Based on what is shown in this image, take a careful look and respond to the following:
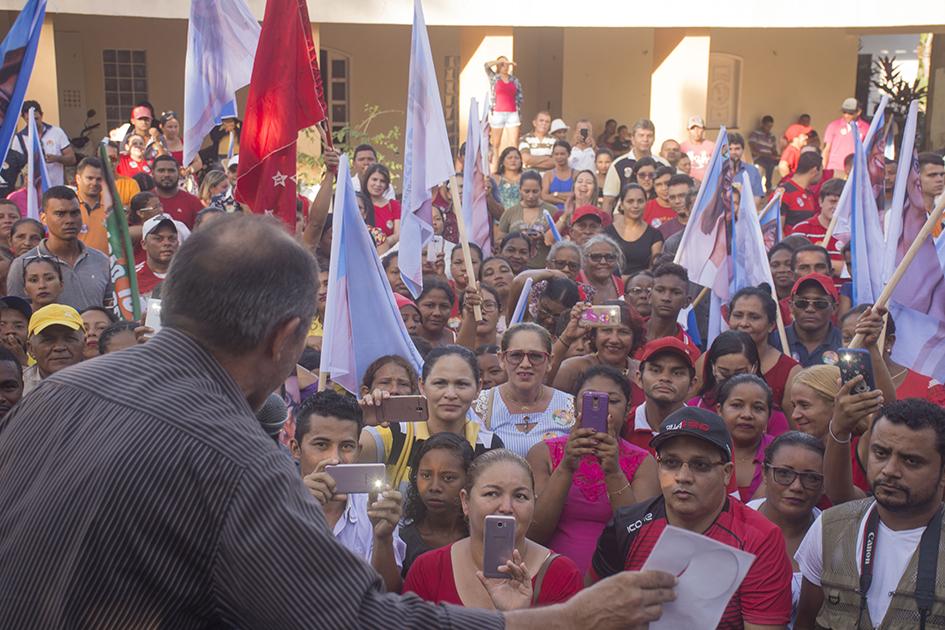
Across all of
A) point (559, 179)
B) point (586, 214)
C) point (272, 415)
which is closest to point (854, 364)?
point (272, 415)

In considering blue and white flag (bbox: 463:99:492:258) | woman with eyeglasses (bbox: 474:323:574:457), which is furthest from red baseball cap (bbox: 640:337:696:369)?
blue and white flag (bbox: 463:99:492:258)

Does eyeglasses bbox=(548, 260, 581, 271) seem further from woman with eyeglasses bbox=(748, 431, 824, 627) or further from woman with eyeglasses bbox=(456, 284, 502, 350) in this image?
woman with eyeglasses bbox=(748, 431, 824, 627)

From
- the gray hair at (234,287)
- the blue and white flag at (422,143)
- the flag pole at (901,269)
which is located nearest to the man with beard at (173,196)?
the blue and white flag at (422,143)

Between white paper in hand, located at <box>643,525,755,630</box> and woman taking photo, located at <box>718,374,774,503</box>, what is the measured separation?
9.52ft

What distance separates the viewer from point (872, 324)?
5777 mm

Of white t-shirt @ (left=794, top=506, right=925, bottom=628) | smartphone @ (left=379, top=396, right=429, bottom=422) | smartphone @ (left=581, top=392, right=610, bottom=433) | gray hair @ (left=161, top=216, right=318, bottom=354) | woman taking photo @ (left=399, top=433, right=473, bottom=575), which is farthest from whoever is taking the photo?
smartphone @ (left=379, top=396, right=429, bottom=422)

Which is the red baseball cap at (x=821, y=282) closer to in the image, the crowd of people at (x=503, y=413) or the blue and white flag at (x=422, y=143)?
the crowd of people at (x=503, y=413)

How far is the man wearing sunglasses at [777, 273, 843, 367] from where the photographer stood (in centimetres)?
714

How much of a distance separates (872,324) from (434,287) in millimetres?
2967

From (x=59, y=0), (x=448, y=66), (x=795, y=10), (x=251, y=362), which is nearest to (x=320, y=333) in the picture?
(x=251, y=362)

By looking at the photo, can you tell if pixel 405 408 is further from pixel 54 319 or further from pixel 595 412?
pixel 54 319

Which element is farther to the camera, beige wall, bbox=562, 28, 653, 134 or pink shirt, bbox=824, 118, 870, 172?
beige wall, bbox=562, 28, 653, 134

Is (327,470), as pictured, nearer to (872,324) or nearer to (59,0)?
(872,324)

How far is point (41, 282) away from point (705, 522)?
4958 millimetres
